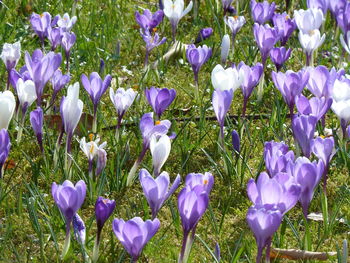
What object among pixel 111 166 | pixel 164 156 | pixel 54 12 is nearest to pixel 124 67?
pixel 54 12

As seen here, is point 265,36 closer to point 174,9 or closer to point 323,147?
point 174,9

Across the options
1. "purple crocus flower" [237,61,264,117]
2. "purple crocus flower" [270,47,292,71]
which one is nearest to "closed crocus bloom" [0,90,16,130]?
"purple crocus flower" [237,61,264,117]

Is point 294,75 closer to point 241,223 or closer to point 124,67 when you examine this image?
point 241,223

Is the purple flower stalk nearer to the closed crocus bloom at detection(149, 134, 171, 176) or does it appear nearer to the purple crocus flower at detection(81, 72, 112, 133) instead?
the purple crocus flower at detection(81, 72, 112, 133)

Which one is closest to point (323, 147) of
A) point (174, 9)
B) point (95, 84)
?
point (95, 84)

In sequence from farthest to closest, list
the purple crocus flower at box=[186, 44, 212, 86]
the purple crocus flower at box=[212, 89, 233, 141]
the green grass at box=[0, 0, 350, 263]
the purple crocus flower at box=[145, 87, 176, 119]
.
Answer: the purple crocus flower at box=[186, 44, 212, 86] → the purple crocus flower at box=[145, 87, 176, 119] → the purple crocus flower at box=[212, 89, 233, 141] → the green grass at box=[0, 0, 350, 263]

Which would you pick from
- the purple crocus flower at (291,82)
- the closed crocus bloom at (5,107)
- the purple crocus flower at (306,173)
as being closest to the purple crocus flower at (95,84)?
the closed crocus bloom at (5,107)
